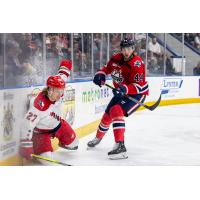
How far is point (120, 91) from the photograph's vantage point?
4.45 metres

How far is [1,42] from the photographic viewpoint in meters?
4.23

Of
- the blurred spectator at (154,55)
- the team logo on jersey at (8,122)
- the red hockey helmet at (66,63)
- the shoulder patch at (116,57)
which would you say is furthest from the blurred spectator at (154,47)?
the team logo on jersey at (8,122)

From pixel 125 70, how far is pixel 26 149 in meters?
0.81

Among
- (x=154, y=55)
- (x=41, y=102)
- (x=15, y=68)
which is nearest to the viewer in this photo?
(x=15, y=68)

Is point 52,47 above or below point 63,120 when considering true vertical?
above

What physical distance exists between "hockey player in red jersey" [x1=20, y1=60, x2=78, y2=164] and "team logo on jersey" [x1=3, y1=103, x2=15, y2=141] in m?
0.08

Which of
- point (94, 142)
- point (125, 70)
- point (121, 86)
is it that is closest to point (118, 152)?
point (94, 142)

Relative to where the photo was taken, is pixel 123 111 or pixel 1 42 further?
pixel 123 111

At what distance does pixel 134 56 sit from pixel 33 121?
768 mm

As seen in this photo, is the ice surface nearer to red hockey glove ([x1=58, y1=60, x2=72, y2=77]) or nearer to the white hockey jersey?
the white hockey jersey

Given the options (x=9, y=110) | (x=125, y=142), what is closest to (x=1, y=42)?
(x=9, y=110)

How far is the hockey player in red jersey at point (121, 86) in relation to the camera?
4.43 metres

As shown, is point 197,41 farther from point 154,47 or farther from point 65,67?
point 65,67

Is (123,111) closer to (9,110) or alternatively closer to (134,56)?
(134,56)
